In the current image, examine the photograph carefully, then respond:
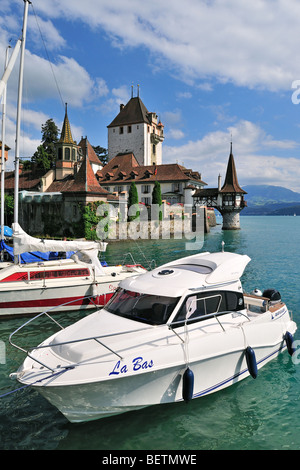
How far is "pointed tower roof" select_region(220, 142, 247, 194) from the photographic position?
68.3 m

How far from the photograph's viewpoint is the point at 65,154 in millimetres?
51625

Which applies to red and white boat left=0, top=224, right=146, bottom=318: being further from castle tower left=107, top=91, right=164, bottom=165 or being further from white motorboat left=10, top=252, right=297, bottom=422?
castle tower left=107, top=91, right=164, bottom=165

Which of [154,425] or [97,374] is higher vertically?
[97,374]

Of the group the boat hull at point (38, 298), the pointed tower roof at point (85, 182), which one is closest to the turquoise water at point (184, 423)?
the boat hull at point (38, 298)

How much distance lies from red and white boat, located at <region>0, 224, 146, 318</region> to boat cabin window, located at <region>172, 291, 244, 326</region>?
18.4 ft

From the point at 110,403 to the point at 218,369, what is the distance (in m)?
2.55

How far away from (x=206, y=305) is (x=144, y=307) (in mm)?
1496

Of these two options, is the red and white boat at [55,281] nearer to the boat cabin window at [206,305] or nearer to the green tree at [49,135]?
the boat cabin window at [206,305]

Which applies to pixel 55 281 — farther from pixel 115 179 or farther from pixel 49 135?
pixel 49 135

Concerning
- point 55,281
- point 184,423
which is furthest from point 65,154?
point 184,423

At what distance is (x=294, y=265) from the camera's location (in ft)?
85.3

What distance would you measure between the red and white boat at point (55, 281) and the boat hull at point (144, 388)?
6.14 meters

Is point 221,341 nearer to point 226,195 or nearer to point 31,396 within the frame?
point 31,396
